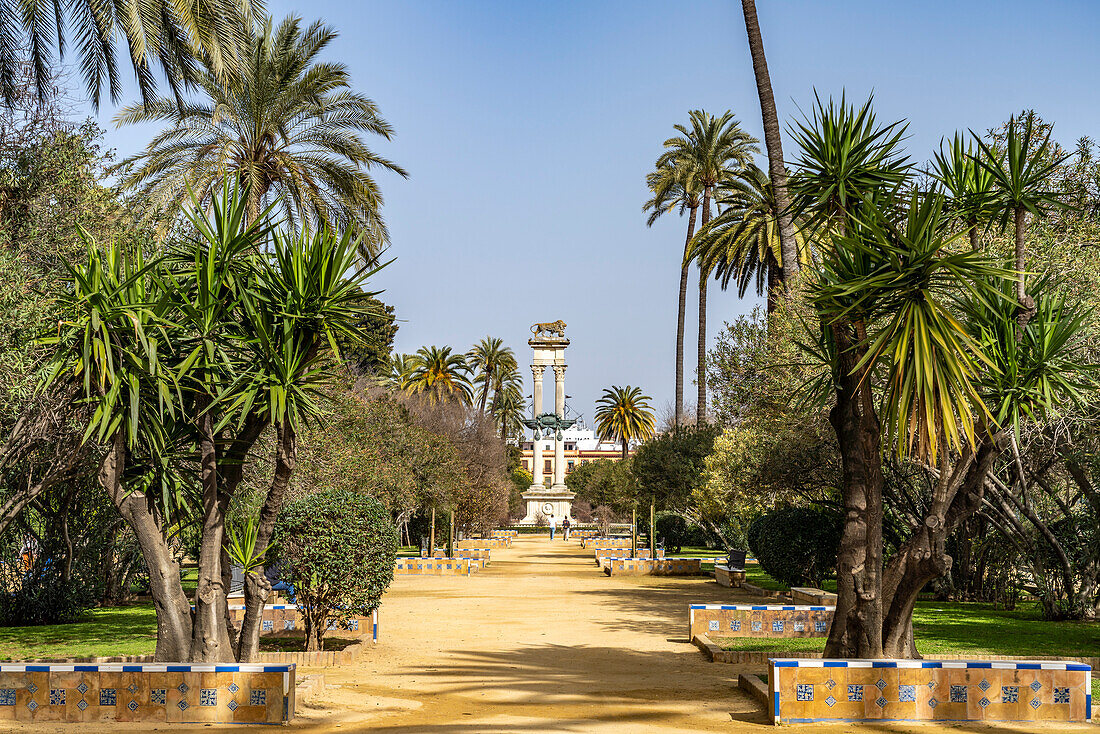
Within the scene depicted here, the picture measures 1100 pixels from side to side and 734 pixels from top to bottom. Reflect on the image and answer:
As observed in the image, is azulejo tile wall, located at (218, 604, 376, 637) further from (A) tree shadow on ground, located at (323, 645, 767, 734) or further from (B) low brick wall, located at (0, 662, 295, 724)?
(B) low brick wall, located at (0, 662, 295, 724)

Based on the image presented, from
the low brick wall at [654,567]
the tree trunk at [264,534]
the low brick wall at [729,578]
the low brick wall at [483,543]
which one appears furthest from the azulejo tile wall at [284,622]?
the low brick wall at [483,543]

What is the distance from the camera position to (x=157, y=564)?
411 inches

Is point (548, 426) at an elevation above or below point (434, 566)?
above

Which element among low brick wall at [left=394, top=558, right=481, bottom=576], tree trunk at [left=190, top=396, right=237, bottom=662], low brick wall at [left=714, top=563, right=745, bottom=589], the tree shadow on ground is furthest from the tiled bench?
low brick wall at [left=394, top=558, right=481, bottom=576]

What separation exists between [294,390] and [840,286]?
17.9ft

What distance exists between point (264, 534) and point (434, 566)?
2369 centimetres

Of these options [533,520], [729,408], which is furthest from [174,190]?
[533,520]

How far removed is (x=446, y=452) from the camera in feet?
122

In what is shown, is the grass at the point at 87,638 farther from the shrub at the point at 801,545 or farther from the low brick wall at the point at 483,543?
the low brick wall at the point at 483,543

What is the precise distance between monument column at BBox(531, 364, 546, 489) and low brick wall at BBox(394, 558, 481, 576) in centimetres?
4812

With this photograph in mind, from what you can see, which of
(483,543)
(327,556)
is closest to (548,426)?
(483,543)

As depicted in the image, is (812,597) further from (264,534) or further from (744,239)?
(744,239)

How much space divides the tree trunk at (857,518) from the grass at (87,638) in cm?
850

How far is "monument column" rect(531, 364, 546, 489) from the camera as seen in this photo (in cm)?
8312
